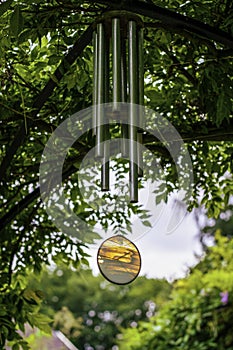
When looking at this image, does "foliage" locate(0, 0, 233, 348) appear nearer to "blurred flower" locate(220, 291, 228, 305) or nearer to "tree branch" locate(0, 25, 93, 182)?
"tree branch" locate(0, 25, 93, 182)

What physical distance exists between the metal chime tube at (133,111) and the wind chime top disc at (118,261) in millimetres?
118

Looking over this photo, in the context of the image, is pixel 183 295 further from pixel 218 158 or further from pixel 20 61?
pixel 20 61

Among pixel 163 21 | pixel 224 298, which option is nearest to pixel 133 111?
pixel 163 21

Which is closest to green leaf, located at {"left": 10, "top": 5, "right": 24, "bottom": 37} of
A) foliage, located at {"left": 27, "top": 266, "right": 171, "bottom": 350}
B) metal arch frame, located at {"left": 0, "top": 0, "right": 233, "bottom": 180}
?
metal arch frame, located at {"left": 0, "top": 0, "right": 233, "bottom": 180}

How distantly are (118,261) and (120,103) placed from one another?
318mm

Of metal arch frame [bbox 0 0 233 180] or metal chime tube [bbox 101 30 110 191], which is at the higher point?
metal arch frame [bbox 0 0 233 180]

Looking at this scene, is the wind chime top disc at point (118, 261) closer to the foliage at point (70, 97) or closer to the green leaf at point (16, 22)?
the foliage at point (70, 97)

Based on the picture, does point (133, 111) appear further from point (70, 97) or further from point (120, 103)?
point (70, 97)

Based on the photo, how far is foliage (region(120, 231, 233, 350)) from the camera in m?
4.04

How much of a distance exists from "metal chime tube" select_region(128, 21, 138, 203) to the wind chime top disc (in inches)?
4.6

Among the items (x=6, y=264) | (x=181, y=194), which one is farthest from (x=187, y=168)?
(x=6, y=264)

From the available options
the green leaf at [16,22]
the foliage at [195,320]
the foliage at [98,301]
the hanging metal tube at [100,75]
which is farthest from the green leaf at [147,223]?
the foliage at [98,301]

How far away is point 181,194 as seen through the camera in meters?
1.86

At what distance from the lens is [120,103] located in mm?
1437
